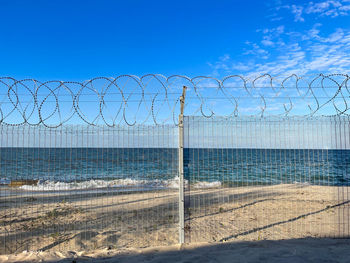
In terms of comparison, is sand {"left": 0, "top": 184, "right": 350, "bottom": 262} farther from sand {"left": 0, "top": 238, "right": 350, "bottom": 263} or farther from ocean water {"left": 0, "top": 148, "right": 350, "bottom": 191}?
ocean water {"left": 0, "top": 148, "right": 350, "bottom": 191}

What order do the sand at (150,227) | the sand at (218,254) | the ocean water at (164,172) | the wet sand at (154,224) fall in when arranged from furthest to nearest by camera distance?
1. the ocean water at (164,172)
2. the wet sand at (154,224)
3. the sand at (150,227)
4. the sand at (218,254)

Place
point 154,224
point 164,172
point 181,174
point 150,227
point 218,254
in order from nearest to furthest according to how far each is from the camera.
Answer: point 218,254, point 181,174, point 150,227, point 154,224, point 164,172

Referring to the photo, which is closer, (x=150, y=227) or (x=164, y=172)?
(x=150, y=227)

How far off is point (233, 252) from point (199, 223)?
241 cm

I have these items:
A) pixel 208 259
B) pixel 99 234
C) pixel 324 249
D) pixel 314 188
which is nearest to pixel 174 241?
pixel 208 259

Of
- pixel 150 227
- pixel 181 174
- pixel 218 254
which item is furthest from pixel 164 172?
pixel 218 254

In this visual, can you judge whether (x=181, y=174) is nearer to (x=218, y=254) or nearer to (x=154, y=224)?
(x=218, y=254)

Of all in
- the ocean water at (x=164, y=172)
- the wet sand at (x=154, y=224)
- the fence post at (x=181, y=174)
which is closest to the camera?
the fence post at (x=181, y=174)

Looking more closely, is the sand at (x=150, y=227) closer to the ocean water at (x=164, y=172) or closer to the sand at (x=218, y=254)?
the sand at (x=218, y=254)

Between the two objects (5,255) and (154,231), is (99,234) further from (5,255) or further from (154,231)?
(5,255)

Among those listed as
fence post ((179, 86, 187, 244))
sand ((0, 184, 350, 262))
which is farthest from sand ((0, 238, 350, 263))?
fence post ((179, 86, 187, 244))

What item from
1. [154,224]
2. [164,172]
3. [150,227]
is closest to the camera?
[150,227]

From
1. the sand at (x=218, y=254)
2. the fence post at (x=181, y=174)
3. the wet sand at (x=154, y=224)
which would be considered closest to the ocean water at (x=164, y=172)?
the fence post at (x=181, y=174)

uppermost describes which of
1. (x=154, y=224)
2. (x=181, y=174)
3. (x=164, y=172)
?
(x=181, y=174)
